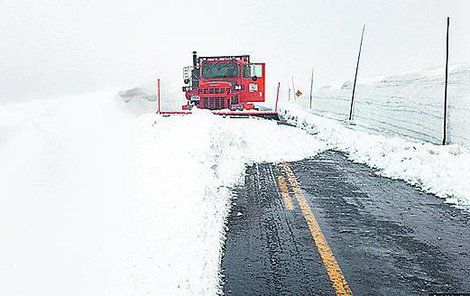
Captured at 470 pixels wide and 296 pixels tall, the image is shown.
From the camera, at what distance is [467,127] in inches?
477

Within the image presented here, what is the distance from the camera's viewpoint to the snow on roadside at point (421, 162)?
8.25m

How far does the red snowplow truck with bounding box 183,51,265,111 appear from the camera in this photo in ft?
67.2

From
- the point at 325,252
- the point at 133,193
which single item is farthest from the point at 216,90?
the point at 325,252

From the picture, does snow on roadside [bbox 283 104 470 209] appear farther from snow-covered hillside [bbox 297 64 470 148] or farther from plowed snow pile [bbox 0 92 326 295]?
plowed snow pile [bbox 0 92 326 295]

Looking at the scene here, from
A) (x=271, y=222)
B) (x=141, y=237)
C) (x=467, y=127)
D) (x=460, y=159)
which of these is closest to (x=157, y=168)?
(x=271, y=222)

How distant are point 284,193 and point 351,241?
Result: 263 cm

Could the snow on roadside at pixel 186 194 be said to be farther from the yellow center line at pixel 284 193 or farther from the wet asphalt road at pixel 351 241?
the yellow center line at pixel 284 193

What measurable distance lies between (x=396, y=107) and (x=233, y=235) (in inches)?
599

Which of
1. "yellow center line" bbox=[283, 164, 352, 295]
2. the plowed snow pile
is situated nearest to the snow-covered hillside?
the plowed snow pile

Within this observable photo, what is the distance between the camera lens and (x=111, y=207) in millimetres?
6121

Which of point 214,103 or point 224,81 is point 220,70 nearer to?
point 224,81

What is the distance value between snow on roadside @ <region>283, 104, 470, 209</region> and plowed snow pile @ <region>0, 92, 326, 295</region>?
193 centimetres

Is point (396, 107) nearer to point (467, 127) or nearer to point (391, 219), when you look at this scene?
point (467, 127)

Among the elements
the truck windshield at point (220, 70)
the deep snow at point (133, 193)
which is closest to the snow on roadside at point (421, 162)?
the deep snow at point (133, 193)
